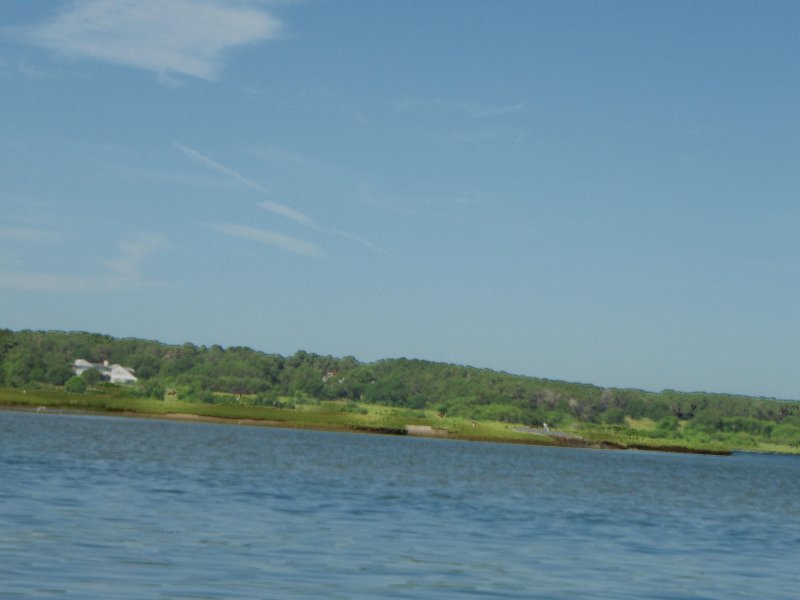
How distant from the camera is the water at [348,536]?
21609 millimetres

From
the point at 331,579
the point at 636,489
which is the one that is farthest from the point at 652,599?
the point at 636,489

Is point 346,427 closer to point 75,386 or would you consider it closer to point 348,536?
point 75,386

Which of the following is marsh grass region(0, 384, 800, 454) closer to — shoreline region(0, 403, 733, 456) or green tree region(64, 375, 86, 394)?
shoreline region(0, 403, 733, 456)

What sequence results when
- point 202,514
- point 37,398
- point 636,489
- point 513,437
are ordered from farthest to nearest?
point 513,437 < point 37,398 < point 636,489 < point 202,514

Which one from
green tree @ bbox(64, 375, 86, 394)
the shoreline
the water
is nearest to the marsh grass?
the shoreline

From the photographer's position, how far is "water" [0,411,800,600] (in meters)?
21.6

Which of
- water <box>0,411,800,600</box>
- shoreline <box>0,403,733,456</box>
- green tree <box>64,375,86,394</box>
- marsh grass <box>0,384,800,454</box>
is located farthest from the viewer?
green tree <box>64,375,86,394</box>

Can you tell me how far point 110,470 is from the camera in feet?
152

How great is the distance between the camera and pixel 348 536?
29.5 m

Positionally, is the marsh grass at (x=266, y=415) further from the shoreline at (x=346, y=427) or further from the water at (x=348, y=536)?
the water at (x=348, y=536)

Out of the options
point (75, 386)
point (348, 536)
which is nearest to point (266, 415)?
point (75, 386)

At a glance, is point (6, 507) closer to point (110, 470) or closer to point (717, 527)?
point (110, 470)

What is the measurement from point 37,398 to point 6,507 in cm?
13532

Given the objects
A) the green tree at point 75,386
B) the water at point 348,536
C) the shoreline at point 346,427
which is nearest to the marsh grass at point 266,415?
the shoreline at point 346,427
